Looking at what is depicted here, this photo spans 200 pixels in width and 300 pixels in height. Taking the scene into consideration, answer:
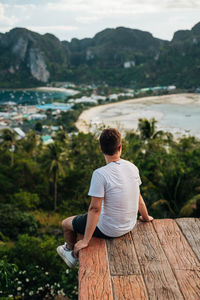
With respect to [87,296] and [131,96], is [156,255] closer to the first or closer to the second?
[87,296]

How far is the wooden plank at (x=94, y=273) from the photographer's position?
1979mm

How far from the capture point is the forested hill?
98312 millimetres

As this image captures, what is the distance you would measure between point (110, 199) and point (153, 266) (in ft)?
1.98

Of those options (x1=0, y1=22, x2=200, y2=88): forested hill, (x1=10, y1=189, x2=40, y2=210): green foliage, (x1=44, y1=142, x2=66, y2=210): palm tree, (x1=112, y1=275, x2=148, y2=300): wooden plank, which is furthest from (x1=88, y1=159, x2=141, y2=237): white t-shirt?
(x1=0, y1=22, x2=200, y2=88): forested hill

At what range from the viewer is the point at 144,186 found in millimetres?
10984

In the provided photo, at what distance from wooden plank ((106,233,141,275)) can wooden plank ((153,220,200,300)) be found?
0.27 m

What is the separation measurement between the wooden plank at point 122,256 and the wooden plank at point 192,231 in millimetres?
497

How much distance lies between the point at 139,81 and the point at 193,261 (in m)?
103

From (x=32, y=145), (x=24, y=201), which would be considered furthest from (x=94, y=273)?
(x=32, y=145)

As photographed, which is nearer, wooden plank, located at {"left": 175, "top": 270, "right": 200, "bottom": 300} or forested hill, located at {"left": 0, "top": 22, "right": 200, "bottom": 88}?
wooden plank, located at {"left": 175, "top": 270, "right": 200, "bottom": 300}

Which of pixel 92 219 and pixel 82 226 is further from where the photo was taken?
pixel 82 226

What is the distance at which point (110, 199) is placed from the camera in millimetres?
2545

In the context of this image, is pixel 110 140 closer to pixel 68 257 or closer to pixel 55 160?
pixel 68 257

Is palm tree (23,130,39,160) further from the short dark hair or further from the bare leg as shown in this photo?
the short dark hair
